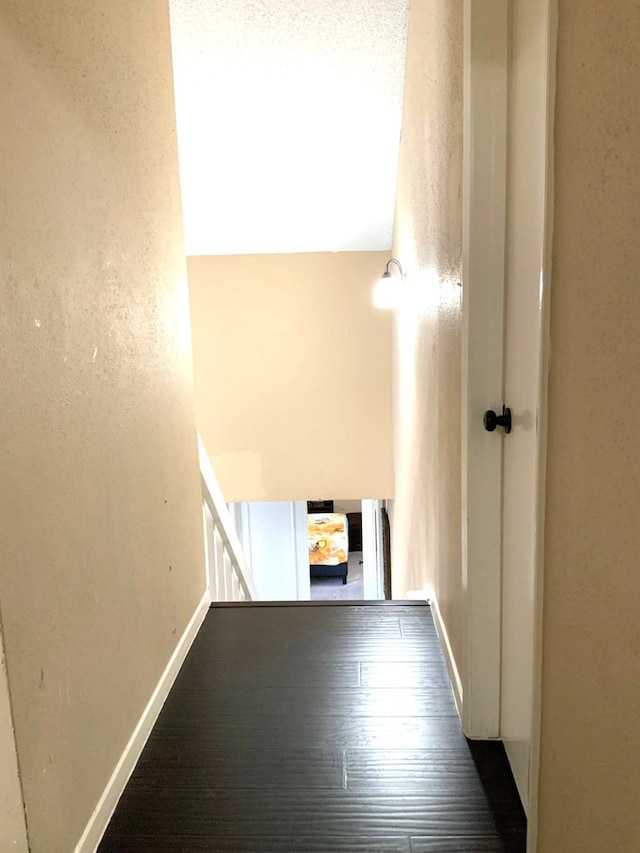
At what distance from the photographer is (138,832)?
1.30 metres

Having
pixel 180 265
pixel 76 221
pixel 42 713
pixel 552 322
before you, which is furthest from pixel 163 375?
pixel 552 322

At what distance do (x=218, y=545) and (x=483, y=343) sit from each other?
1871 millimetres

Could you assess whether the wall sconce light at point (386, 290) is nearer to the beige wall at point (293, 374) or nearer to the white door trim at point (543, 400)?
the beige wall at point (293, 374)

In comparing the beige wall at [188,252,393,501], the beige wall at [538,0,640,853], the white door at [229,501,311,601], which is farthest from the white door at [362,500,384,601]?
the beige wall at [538,0,640,853]

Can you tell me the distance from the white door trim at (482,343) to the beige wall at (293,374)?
9.81 ft

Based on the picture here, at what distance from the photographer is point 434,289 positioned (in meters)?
2.05

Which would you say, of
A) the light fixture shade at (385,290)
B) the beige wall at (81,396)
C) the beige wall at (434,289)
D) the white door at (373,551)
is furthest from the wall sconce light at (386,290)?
the white door at (373,551)

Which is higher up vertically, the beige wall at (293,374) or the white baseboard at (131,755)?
the beige wall at (293,374)

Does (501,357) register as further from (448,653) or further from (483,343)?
(448,653)

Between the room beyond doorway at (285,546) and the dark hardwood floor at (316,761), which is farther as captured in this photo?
the room beyond doorway at (285,546)

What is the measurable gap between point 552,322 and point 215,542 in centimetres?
223

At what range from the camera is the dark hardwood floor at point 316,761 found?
128 cm

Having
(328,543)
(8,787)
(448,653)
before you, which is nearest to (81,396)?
(8,787)

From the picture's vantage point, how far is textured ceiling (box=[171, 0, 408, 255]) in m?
2.53
